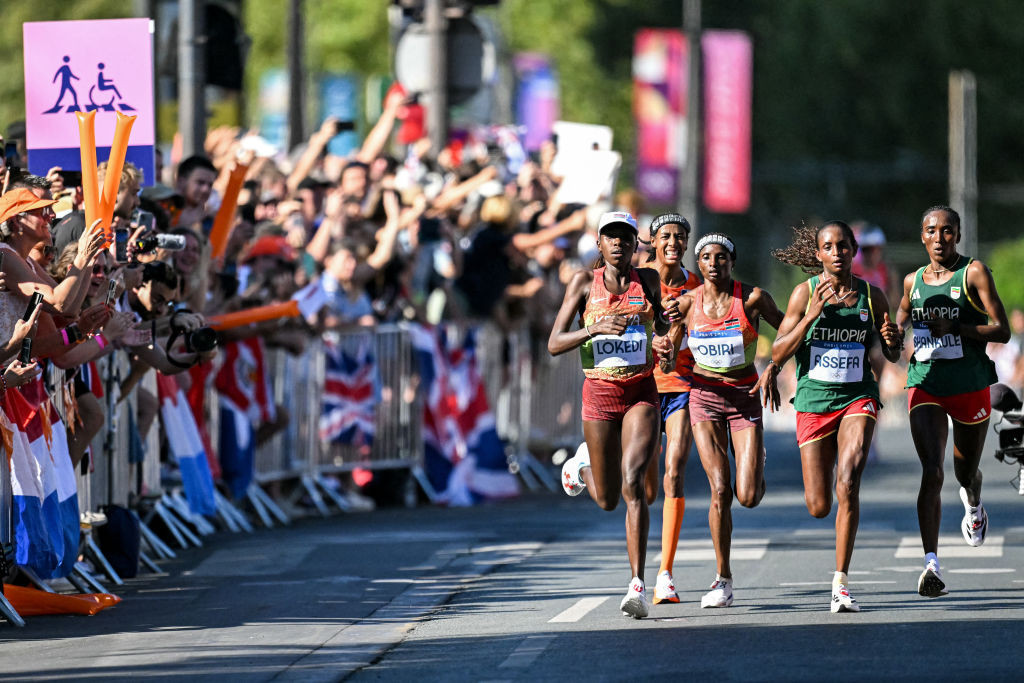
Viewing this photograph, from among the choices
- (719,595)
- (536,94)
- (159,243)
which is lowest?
(719,595)

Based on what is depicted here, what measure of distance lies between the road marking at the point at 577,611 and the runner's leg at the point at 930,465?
169cm

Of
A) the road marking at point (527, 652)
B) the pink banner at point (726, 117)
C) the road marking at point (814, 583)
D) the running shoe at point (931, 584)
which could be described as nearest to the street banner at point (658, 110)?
the pink banner at point (726, 117)

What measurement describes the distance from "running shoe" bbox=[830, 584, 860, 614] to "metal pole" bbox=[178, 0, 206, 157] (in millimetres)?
6809

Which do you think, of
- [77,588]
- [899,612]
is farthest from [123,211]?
[899,612]

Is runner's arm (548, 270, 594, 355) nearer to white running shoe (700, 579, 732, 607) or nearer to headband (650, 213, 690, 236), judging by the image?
headband (650, 213, 690, 236)

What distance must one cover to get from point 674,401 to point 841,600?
4.87ft

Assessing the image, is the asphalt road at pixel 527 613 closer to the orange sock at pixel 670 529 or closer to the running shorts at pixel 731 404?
the orange sock at pixel 670 529

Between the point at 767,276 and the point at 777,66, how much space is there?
732cm

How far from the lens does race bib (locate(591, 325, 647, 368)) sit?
37.2ft

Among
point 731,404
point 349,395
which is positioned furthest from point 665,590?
point 349,395

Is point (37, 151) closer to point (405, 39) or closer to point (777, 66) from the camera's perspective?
point (405, 39)

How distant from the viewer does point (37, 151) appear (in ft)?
43.3

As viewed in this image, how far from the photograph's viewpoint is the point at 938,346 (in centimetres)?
1197

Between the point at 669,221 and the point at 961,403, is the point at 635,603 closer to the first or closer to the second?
the point at 669,221
